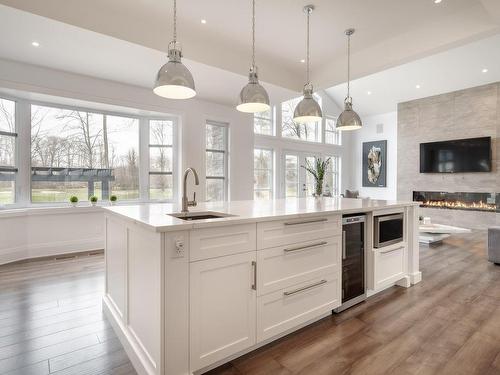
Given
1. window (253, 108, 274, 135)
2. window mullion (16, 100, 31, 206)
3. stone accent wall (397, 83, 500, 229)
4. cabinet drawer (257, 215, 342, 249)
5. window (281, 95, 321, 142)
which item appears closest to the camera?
cabinet drawer (257, 215, 342, 249)

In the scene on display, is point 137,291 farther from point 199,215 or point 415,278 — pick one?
point 415,278

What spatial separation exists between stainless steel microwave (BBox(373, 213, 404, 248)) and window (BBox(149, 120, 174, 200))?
13.0ft

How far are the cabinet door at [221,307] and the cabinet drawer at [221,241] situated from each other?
38mm

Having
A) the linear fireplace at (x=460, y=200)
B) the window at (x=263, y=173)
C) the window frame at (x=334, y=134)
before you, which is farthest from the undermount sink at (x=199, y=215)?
the window frame at (x=334, y=134)

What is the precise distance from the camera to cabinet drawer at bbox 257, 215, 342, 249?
187cm

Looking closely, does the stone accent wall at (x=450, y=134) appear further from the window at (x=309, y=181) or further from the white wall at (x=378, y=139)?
the window at (x=309, y=181)

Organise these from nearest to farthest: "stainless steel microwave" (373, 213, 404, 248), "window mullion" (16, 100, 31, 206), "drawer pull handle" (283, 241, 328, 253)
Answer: "drawer pull handle" (283, 241, 328, 253)
"stainless steel microwave" (373, 213, 404, 248)
"window mullion" (16, 100, 31, 206)

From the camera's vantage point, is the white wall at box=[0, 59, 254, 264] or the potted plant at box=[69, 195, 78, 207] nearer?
the white wall at box=[0, 59, 254, 264]

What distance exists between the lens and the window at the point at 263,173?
7688 mm

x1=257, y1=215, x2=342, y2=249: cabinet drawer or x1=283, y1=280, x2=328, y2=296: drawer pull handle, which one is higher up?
x1=257, y1=215, x2=342, y2=249: cabinet drawer

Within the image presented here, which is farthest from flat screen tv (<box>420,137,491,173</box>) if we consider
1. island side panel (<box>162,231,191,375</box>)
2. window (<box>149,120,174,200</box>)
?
island side panel (<box>162,231,191,375</box>)

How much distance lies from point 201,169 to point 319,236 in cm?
375

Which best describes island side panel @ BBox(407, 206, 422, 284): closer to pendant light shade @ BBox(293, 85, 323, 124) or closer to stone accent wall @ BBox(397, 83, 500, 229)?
pendant light shade @ BBox(293, 85, 323, 124)

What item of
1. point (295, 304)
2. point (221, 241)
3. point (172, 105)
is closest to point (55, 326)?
point (221, 241)
